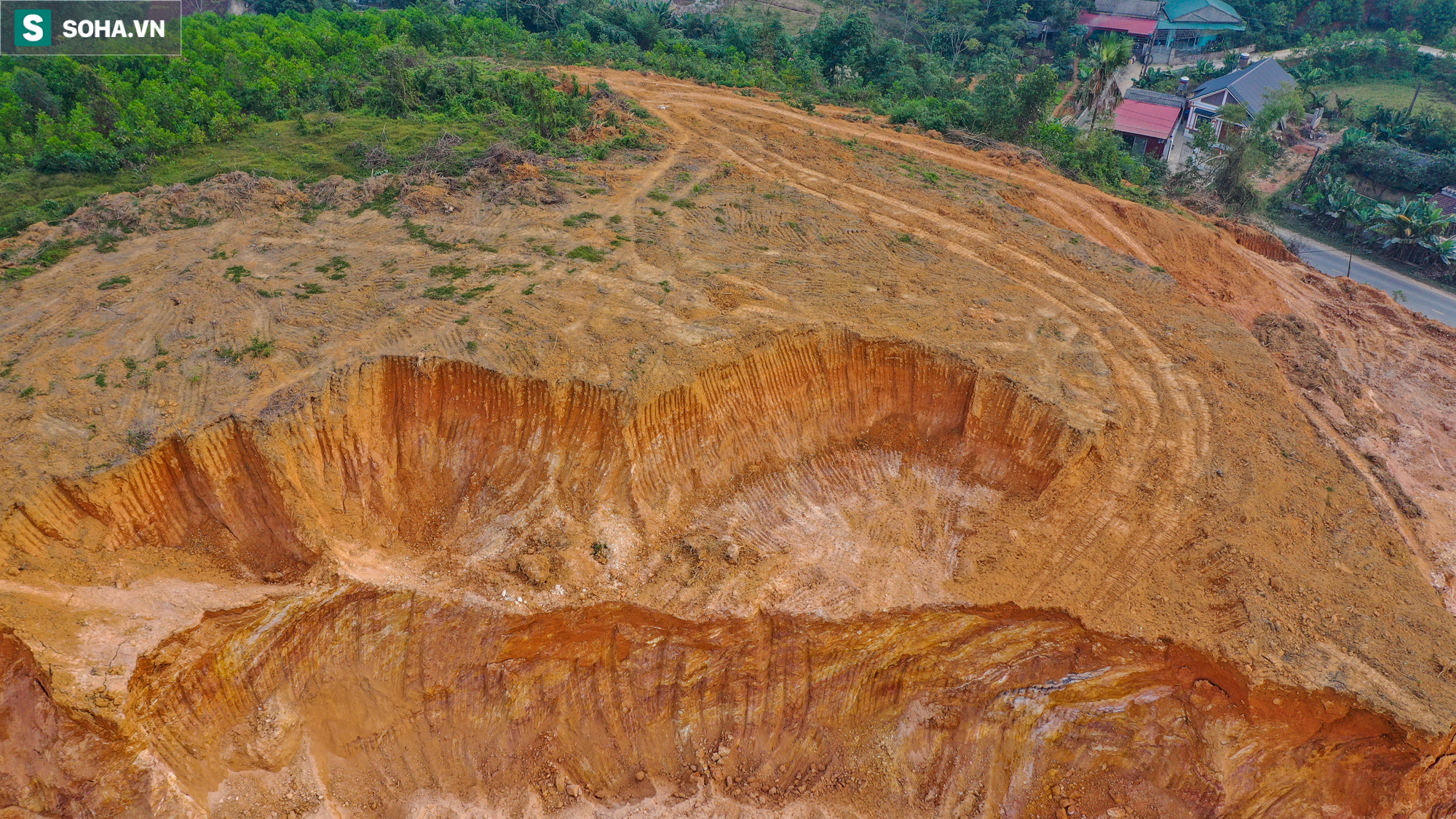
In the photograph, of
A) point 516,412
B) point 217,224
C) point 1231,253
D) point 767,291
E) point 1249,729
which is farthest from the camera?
point 1231,253

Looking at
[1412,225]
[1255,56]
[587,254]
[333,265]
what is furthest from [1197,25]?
[333,265]

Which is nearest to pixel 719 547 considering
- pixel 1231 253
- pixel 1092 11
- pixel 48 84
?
pixel 1231 253

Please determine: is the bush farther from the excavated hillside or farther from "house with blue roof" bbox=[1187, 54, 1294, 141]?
the excavated hillside

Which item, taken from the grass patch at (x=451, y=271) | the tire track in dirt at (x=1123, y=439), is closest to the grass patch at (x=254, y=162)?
the grass patch at (x=451, y=271)

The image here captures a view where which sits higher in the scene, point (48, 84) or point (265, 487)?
point (48, 84)

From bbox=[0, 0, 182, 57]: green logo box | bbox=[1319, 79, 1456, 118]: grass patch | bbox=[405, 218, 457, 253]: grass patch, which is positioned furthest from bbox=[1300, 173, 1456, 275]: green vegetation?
bbox=[0, 0, 182, 57]: green logo box

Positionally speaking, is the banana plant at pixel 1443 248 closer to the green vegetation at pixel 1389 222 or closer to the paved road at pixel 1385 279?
the green vegetation at pixel 1389 222

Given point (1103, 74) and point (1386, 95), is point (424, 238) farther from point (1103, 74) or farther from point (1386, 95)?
point (1386, 95)

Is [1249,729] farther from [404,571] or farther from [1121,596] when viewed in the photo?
[404,571]
